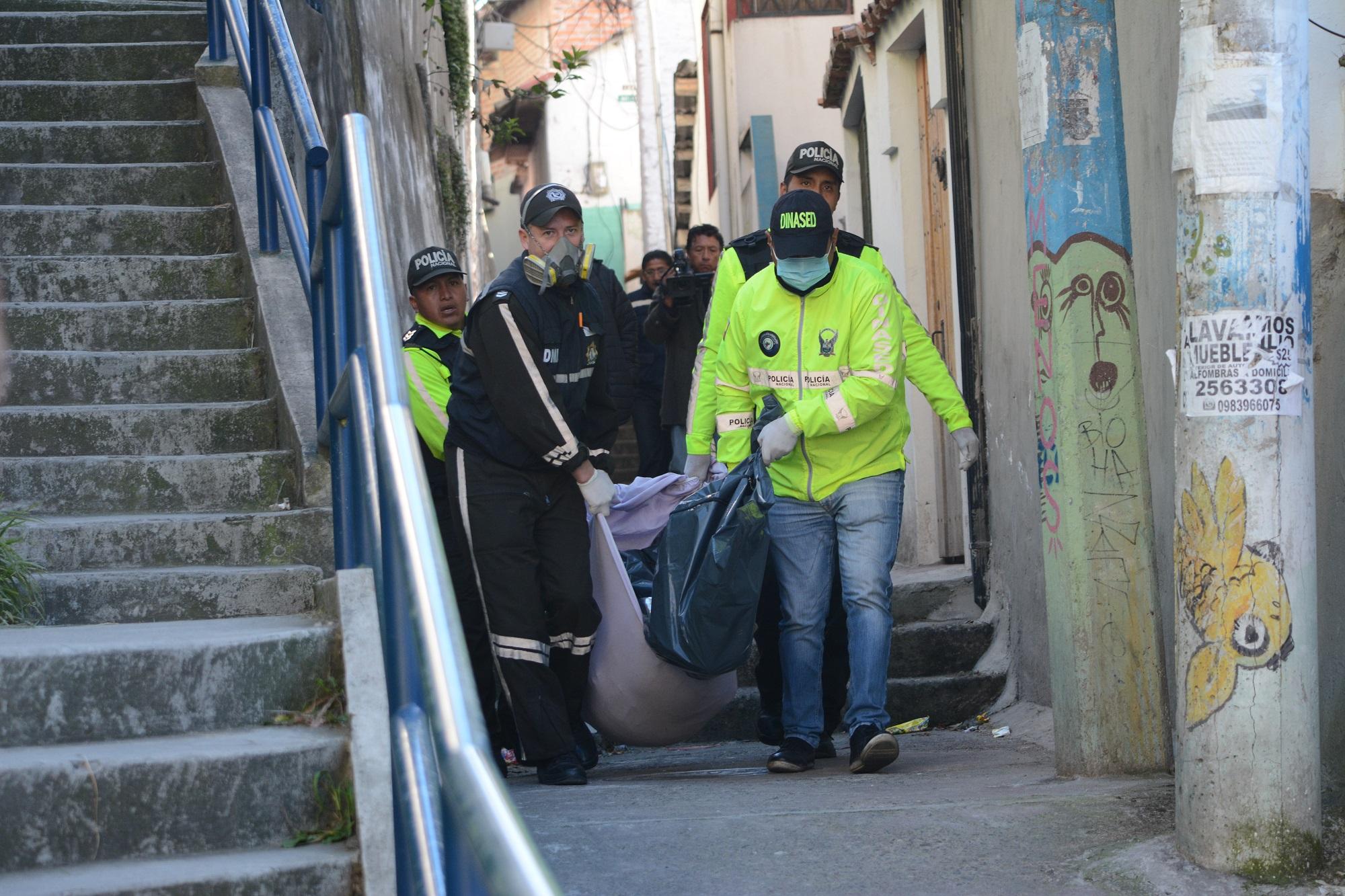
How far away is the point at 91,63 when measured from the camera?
6480 millimetres

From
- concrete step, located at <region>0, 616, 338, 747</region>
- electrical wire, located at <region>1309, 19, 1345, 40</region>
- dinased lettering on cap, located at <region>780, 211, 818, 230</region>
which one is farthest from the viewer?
dinased lettering on cap, located at <region>780, 211, 818, 230</region>

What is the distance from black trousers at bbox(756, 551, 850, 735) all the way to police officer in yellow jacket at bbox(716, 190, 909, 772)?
0.28m

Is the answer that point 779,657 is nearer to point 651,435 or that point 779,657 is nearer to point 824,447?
point 824,447

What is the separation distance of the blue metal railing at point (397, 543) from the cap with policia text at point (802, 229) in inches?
54.8

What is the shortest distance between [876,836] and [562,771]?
1.42 m

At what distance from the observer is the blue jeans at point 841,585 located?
4723 millimetres

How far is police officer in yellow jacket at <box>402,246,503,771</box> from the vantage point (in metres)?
5.03

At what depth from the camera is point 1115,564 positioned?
4.04 metres

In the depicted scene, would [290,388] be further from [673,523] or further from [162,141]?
[162,141]

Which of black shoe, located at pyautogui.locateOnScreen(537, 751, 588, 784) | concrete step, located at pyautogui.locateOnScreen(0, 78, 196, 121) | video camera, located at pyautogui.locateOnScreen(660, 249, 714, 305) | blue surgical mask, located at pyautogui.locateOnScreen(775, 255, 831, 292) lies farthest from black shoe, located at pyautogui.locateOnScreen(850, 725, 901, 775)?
concrete step, located at pyautogui.locateOnScreen(0, 78, 196, 121)

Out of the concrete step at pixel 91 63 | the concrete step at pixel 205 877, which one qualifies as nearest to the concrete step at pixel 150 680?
the concrete step at pixel 205 877

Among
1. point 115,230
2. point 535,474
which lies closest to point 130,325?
point 115,230

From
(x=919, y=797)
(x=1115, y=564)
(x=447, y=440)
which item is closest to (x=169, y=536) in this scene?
(x=447, y=440)

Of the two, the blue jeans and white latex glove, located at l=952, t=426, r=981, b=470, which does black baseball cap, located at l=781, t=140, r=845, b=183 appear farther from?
the blue jeans
